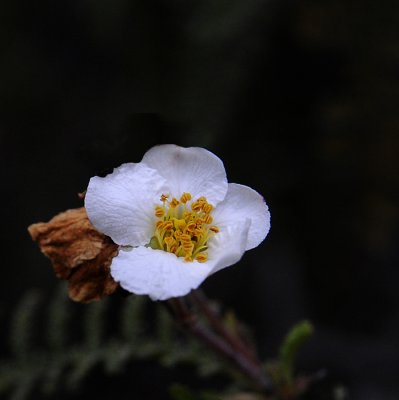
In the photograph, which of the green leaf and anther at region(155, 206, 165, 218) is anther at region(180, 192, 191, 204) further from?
the green leaf

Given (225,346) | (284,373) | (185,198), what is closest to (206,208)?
(185,198)

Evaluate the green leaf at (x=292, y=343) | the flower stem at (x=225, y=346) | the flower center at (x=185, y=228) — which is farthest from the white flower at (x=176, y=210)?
the green leaf at (x=292, y=343)

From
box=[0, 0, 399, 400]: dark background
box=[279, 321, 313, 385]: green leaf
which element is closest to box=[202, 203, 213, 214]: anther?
box=[279, 321, 313, 385]: green leaf

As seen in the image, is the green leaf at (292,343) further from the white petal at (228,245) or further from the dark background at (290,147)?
the dark background at (290,147)

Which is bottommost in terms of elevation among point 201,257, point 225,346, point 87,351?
point 87,351

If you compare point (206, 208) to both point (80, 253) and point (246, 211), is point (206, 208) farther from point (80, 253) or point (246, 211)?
point (80, 253)
